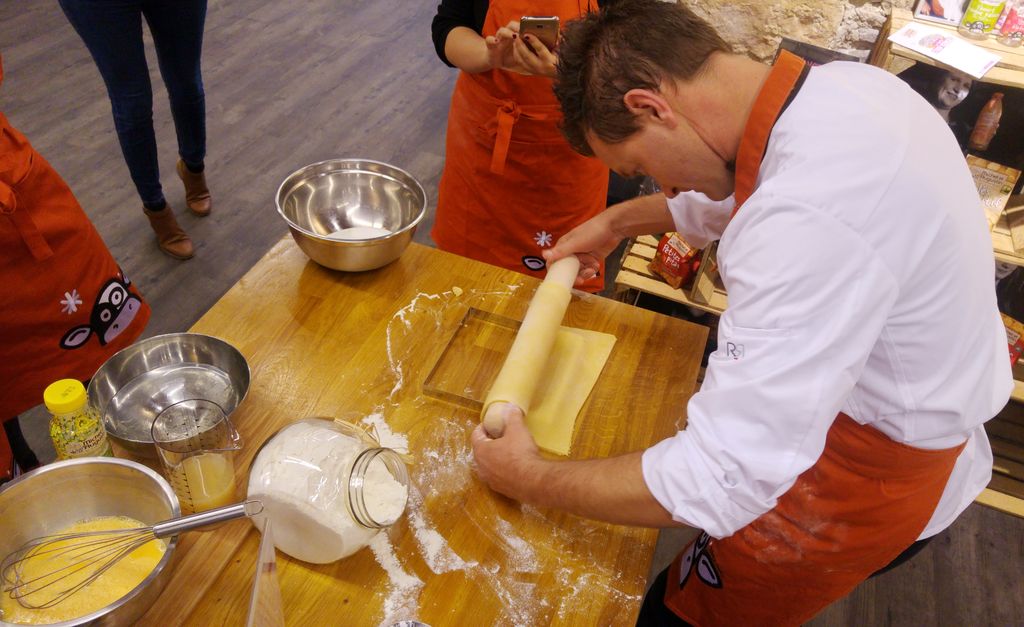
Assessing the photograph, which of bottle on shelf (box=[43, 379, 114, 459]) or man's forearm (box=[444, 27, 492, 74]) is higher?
man's forearm (box=[444, 27, 492, 74])

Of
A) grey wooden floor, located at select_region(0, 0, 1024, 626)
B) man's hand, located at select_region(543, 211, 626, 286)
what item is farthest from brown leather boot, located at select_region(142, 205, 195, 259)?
man's hand, located at select_region(543, 211, 626, 286)

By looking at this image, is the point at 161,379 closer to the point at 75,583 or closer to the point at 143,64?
the point at 75,583

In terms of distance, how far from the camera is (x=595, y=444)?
124 cm

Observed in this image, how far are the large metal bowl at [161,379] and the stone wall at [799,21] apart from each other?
1.80m

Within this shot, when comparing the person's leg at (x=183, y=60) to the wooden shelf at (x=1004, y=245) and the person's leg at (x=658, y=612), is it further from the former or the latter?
the wooden shelf at (x=1004, y=245)

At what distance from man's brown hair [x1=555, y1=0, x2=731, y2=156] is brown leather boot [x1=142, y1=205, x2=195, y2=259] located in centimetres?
225

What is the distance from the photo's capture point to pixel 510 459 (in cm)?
110

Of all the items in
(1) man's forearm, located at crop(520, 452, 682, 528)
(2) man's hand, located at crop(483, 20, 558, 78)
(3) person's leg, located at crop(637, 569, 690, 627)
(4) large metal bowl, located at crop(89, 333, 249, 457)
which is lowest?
(3) person's leg, located at crop(637, 569, 690, 627)

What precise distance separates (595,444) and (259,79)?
11.7 feet

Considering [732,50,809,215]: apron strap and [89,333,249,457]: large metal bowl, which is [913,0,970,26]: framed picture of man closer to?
[732,50,809,215]: apron strap

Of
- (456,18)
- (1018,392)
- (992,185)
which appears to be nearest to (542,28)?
(456,18)

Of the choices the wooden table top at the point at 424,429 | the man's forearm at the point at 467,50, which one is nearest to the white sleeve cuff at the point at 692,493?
the wooden table top at the point at 424,429

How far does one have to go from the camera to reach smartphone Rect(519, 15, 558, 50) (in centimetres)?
148

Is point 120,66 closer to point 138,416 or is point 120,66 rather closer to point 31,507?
point 138,416
